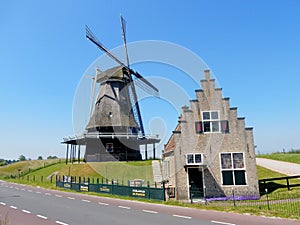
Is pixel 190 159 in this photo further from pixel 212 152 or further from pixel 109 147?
pixel 109 147

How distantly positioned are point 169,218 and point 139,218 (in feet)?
4.25

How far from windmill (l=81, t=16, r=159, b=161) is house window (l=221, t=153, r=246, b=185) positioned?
19.3 meters

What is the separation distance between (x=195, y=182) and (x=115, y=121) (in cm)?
2105

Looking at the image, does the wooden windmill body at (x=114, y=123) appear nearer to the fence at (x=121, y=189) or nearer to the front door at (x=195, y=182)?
the fence at (x=121, y=189)

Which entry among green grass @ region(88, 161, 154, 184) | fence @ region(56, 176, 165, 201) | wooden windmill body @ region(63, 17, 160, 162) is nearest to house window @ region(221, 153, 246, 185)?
fence @ region(56, 176, 165, 201)

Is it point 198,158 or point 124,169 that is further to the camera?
point 124,169

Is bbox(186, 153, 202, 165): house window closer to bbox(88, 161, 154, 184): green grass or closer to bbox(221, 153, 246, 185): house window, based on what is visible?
bbox(221, 153, 246, 185): house window

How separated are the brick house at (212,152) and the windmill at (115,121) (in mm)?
17980

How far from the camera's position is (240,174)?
59.7 feet

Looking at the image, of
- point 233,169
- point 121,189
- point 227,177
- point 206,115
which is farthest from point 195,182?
point 121,189

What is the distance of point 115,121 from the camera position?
122ft

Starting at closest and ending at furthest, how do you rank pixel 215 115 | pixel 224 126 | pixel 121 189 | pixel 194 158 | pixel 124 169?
pixel 194 158
pixel 224 126
pixel 215 115
pixel 121 189
pixel 124 169

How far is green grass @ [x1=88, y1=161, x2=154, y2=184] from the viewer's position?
3104cm

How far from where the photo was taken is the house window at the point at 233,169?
18094mm
